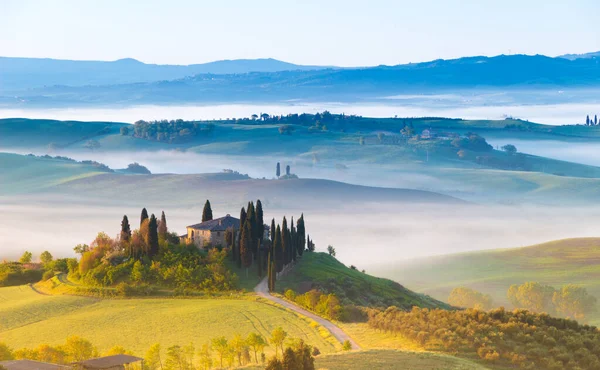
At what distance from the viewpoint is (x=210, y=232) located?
4422 inches

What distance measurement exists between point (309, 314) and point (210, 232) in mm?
26106

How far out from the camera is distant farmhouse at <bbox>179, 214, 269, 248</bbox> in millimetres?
112250

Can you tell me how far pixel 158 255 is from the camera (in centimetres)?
10738

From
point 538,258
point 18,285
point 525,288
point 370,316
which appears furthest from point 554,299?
point 18,285

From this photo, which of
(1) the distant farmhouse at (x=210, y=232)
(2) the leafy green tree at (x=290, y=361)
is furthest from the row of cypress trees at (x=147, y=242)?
(2) the leafy green tree at (x=290, y=361)

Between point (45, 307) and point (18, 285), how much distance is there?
772 inches

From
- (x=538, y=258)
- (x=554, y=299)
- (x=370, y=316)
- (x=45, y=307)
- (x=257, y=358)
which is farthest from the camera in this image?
(x=538, y=258)

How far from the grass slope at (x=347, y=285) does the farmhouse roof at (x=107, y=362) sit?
38739 millimetres

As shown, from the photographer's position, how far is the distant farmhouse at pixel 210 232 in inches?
4419

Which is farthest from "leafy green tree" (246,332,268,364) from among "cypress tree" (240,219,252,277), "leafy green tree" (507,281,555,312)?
"leafy green tree" (507,281,555,312)

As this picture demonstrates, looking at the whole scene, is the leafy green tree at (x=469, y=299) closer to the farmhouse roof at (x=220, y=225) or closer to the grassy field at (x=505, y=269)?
the grassy field at (x=505, y=269)

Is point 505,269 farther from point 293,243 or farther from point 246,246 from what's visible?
point 246,246

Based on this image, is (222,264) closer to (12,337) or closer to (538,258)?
(12,337)

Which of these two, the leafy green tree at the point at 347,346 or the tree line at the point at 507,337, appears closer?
the tree line at the point at 507,337
